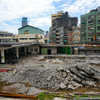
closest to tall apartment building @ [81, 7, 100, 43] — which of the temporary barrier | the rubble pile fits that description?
the temporary barrier

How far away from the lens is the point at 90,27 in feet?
170

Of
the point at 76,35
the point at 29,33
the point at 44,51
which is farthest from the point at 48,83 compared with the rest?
the point at 76,35

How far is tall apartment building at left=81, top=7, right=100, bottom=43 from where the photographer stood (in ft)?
163

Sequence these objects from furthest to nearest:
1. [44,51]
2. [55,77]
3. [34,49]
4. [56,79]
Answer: [34,49]
[44,51]
[55,77]
[56,79]

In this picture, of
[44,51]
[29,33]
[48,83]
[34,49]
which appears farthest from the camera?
[29,33]

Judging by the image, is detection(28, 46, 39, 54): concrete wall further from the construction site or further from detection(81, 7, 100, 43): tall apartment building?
detection(81, 7, 100, 43): tall apartment building

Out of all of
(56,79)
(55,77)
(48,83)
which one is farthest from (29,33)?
(48,83)

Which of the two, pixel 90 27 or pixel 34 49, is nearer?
pixel 34 49

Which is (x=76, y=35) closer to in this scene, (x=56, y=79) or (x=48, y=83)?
(x=56, y=79)

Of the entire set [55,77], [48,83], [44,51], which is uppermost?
[44,51]

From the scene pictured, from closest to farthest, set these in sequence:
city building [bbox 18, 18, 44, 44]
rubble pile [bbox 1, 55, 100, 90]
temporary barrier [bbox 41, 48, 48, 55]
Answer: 1. rubble pile [bbox 1, 55, 100, 90]
2. temporary barrier [bbox 41, 48, 48, 55]
3. city building [bbox 18, 18, 44, 44]

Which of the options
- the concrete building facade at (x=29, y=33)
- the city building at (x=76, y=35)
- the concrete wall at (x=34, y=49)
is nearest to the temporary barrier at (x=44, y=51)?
the concrete wall at (x=34, y=49)

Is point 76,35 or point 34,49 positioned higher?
point 76,35

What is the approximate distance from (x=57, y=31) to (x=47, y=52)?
3292 cm
